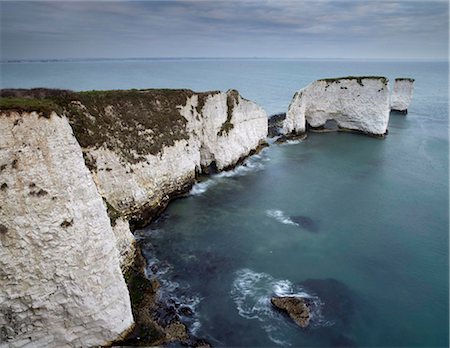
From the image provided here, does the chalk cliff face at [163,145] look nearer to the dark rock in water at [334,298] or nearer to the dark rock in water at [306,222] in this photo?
the dark rock in water at [306,222]

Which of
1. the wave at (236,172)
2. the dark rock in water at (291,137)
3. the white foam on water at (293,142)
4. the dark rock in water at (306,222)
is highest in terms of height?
the dark rock in water at (291,137)

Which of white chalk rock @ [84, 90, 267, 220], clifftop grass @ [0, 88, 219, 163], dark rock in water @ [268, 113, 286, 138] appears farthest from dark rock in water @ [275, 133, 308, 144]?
clifftop grass @ [0, 88, 219, 163]

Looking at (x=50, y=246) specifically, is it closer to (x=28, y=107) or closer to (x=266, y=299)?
(x=28, y=107)

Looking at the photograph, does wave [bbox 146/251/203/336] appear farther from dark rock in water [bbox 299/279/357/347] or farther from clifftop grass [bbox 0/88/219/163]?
clifftop grass [bbox 0/88/219/163]

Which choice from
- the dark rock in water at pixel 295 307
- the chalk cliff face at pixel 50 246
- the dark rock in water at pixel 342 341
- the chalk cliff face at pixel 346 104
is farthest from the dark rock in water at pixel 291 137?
the chalk cliff face at pixel 50 246

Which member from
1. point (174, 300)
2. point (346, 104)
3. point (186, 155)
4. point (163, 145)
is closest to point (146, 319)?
point (174, 300)
